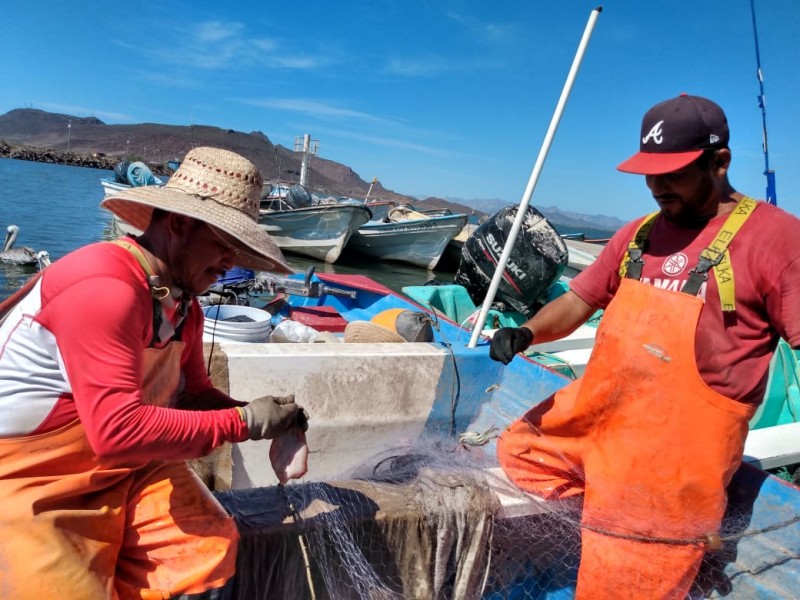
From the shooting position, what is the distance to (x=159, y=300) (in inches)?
64.8

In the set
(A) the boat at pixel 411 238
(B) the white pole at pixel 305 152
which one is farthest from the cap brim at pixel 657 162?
(B) the white pole at pixel 305 152

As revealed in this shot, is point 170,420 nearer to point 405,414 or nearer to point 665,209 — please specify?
point 665,209

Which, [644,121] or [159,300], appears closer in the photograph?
[159,300]

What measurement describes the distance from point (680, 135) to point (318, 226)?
17.4 meters

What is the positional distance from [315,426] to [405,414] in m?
0.62

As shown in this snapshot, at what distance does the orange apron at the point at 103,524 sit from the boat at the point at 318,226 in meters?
16.8

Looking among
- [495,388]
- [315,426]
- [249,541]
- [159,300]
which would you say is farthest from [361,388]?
[159,300]

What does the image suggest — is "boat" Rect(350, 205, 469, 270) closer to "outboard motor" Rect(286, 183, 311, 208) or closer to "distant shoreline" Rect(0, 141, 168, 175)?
"outboard motor" Rect(286, 183, 311, 208)

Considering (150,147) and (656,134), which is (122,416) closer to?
(656,134)

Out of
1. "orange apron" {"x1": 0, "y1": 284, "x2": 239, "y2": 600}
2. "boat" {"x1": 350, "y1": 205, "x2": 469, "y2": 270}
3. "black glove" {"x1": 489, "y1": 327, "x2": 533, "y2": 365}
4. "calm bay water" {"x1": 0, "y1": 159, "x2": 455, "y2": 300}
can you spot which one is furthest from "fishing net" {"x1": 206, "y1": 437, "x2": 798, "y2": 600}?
"boat" {"x1": 350, "y1": 205, "x2": 469, "y2": 270}

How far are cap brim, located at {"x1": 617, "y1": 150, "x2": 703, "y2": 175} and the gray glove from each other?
5.14 ft

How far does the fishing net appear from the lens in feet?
6.38

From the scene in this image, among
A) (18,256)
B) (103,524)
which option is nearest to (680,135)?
(103,524)

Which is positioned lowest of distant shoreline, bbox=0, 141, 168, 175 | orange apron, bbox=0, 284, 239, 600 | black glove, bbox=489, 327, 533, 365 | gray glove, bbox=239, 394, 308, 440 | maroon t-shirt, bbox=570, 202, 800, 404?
orange apron, bbox=0, 284, 239, 600
